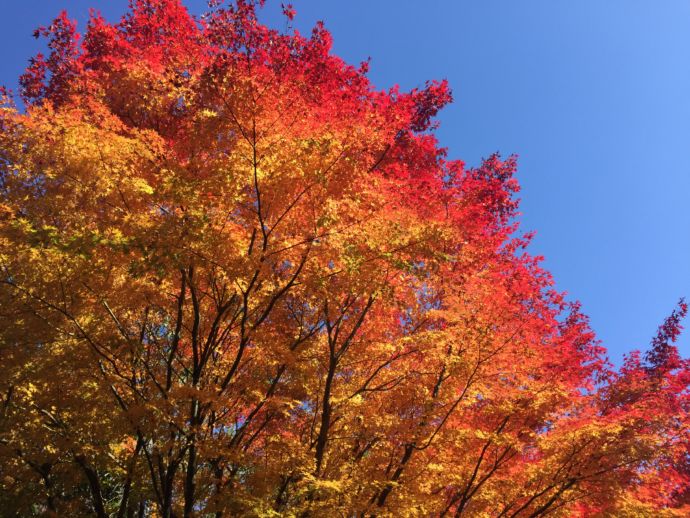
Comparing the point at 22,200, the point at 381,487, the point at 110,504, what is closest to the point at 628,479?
the point at 381,487

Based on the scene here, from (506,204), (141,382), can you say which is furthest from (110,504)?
(506,204)

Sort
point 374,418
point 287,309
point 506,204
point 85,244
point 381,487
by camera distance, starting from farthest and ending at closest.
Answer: point 506,204, point 287,309, point 374,418, point 381,487, point 85,244

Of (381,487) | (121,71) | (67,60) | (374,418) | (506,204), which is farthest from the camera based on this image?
(506,204)

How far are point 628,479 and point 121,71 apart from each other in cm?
1450

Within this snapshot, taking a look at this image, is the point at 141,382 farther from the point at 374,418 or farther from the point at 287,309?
the point at 374,418

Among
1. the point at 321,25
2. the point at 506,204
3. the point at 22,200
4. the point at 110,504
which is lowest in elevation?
the point at 110,504

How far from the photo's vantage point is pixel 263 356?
26.6ft

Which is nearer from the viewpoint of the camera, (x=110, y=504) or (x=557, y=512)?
(x=557, y=512)

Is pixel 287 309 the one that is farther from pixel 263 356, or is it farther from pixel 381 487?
pixel 381 487

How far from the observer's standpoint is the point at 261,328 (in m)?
7.62

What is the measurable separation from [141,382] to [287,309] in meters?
2.96

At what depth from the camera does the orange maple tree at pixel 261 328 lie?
20.9 feet

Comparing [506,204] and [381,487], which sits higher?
[506,204]

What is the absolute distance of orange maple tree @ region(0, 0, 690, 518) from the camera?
636 centimetres
